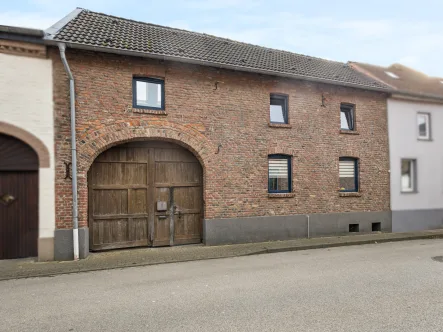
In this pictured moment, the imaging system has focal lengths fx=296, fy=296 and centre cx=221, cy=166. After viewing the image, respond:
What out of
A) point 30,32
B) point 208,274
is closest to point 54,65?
point 30,32

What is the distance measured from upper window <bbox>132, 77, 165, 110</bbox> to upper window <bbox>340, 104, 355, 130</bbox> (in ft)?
23.0

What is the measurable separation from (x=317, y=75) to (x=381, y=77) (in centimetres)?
570

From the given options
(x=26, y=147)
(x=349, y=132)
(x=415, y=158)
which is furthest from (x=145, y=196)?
(x=415, y=158)

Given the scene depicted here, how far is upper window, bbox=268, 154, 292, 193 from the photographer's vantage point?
10.2m

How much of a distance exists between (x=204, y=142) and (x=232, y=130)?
1052mm

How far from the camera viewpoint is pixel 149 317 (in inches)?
163

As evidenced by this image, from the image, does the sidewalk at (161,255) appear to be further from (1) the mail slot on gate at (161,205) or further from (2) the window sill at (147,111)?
(2) the window sill at (147,111)

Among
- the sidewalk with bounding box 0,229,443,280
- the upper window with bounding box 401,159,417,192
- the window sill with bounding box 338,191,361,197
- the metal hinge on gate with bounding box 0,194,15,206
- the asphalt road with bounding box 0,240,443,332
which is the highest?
the upper window with bounding box 401,159,417,192

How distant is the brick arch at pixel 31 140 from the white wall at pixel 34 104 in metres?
0.08

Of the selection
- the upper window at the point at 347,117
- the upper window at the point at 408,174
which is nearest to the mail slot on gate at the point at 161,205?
the upper window at the point at 347,117

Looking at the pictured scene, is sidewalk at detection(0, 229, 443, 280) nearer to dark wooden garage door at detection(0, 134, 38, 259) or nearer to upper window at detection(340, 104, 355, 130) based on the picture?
dark wooden garage door at detection(0, 134, 38, 259)

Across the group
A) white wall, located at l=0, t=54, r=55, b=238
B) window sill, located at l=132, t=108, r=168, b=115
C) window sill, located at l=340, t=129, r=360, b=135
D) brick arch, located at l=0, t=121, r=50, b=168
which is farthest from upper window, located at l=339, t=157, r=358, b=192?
brick arch, located at l=0, t=121, r=50, b=168

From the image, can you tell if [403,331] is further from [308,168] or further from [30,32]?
[30,32]

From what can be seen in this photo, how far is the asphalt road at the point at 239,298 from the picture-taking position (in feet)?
12.8
